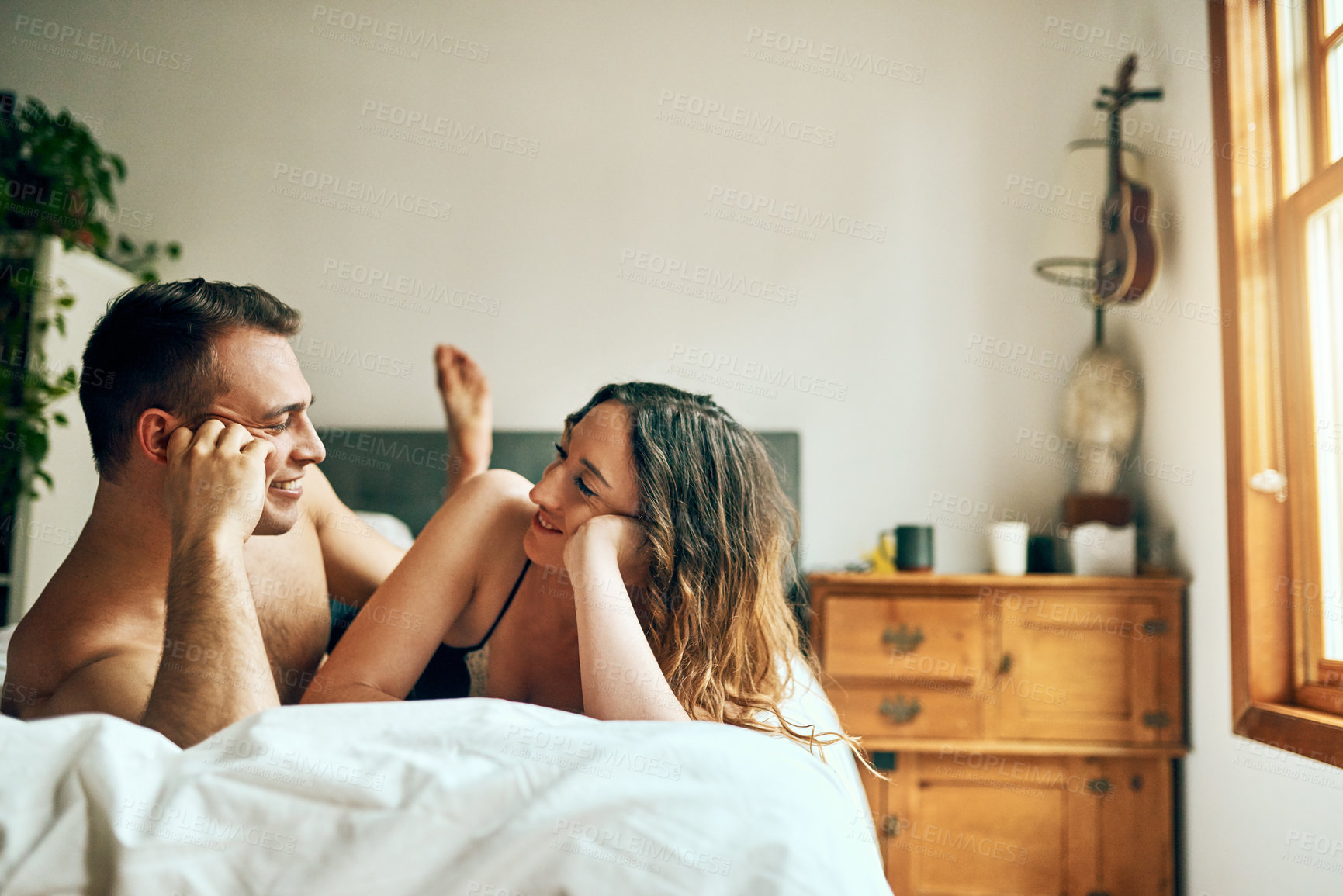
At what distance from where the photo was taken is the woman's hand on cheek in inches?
35.6

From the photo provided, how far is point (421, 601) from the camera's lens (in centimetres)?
99

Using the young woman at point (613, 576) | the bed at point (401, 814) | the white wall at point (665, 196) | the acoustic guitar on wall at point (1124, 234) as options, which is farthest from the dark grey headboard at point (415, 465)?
the bed at point (401, 814)

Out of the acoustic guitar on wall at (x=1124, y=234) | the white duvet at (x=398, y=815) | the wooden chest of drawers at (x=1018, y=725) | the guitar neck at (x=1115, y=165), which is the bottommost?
the wooden chest of drawers at (x=1018, y=725)

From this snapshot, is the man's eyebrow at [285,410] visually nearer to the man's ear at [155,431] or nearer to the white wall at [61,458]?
the man's ear at [155,431]

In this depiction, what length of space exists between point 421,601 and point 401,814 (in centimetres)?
54

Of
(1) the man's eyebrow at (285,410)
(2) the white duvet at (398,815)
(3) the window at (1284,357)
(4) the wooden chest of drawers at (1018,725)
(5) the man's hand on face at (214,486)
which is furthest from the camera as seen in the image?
(4) the wooden chest of drawers at (1018,725)

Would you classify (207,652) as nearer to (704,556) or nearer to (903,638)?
(704,556)

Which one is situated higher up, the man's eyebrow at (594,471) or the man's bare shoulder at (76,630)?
the man's eyebrow at (594,471)

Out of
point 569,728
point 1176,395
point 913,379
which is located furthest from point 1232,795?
point 569,728

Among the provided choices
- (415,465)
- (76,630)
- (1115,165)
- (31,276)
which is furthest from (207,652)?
(1115,165)

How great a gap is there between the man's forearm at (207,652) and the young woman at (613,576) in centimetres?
20

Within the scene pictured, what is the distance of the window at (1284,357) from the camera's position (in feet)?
5.20

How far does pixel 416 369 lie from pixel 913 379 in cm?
154

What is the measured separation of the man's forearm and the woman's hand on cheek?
31 centimetres
